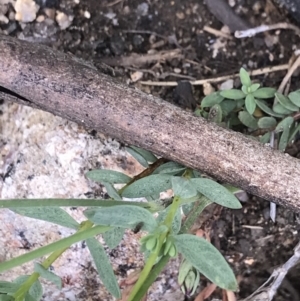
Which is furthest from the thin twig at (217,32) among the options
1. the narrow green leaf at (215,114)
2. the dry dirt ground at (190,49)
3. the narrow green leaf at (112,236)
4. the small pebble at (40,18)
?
the narrow green leaf at (112,236)

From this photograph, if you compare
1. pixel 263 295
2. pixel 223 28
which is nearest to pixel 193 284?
pixel 263 295

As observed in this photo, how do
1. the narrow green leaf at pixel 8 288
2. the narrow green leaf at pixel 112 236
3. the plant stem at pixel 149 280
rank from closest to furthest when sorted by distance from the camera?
the plant stem at pixel 149 280 < the narrow green leaf at pixel 8 288 < the narrow green leaf at pixel 112 236

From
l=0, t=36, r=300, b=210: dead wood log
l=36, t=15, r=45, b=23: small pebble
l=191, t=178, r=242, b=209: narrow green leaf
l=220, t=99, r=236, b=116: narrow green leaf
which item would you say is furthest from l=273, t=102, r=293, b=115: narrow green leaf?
l=36, t=15, r=45, b=23: small pebble

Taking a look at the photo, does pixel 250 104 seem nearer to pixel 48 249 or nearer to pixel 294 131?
pixel 294 131

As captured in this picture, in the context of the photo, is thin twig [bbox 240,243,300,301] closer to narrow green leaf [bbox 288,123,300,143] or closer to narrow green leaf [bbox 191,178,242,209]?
narrow green leaf [bbox 288,123,300,143]

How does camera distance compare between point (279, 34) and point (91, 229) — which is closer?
point (91, 229)

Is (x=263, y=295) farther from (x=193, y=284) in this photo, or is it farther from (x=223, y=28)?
(x=223, y=28)

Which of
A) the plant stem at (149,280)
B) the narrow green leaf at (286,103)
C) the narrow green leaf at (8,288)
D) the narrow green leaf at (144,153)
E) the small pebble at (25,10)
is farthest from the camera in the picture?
the small pebble at (25,10)

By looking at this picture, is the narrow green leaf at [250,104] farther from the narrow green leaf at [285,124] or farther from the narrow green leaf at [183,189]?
the narrow green leaf at [183,189]

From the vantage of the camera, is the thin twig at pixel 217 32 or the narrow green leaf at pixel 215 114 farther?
the thin twig at pixel 217 32
